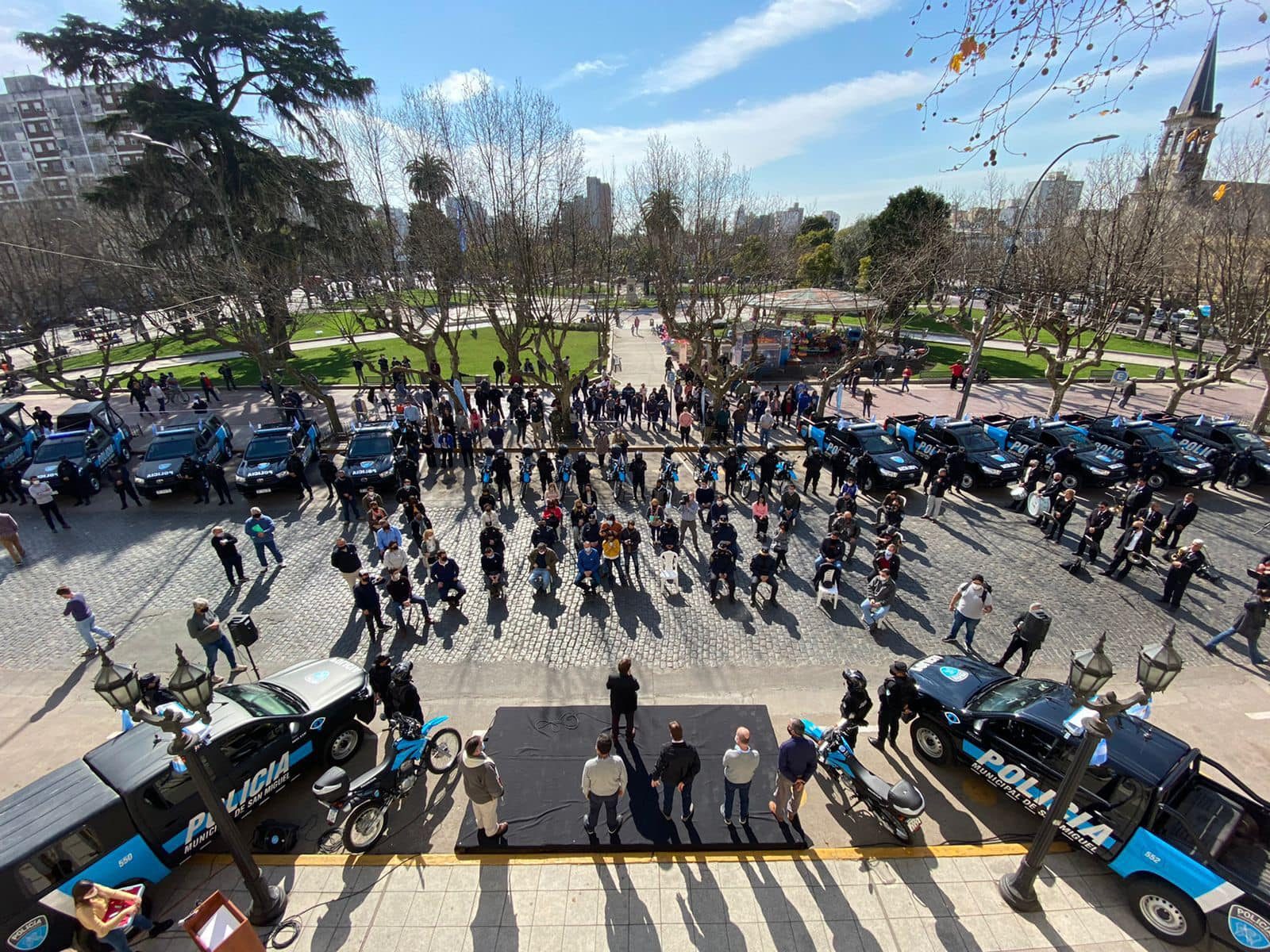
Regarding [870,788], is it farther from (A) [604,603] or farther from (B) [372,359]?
(B) [372,359]

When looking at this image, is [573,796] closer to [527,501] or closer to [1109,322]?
[527,501]

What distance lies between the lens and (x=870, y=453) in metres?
16.2

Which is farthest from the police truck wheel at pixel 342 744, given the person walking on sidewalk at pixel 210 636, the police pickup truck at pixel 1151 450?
the police pickup truck at pixel 1151 450

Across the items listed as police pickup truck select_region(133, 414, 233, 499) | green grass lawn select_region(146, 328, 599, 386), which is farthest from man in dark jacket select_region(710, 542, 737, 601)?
green grass lawn select_region(146, 328, 599, 386)

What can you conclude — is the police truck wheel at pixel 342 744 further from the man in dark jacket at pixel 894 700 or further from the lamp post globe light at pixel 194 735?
the man in dark jacket at pixel 894 700

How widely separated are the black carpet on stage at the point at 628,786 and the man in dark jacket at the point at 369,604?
132 inches

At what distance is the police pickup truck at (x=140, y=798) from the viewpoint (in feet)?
16.7

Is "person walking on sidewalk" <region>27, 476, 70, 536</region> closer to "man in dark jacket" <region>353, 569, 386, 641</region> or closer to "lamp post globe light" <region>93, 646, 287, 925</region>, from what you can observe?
"man in dark jacket" <region>353, 569, 386, 641</region>

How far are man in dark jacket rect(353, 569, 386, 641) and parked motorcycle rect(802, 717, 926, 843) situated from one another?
23.8 ft

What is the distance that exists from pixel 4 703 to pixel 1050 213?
133ft

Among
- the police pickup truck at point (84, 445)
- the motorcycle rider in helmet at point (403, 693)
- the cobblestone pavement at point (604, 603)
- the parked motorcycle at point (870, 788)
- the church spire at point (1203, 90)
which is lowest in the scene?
the cobblestone pavement at point (604, 603)

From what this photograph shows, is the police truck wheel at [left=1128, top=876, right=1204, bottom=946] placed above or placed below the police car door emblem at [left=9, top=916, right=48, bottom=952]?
below

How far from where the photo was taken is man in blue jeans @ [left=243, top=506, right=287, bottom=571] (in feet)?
38.8

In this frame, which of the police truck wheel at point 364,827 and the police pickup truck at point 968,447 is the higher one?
the police pickup truck at point 968,447
